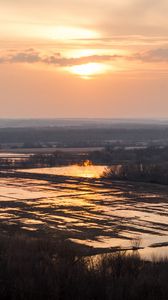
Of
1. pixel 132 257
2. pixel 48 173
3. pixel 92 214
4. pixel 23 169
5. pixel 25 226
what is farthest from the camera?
pixel 23 169

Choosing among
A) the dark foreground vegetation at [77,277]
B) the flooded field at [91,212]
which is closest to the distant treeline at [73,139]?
the flooded field at [91,212]

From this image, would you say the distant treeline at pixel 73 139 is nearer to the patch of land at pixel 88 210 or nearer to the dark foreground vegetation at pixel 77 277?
the patch of land at pixel 88 210

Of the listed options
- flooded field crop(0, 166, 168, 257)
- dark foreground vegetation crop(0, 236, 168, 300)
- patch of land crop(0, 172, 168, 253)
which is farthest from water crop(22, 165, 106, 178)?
dark foreground vegetation crop(0, 236, 168, 300)

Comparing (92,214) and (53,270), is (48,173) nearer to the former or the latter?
(92,214)

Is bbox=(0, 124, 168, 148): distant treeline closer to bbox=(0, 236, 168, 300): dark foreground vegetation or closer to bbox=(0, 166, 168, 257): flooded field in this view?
bbox=(0, 166, 168, 257): flooded field

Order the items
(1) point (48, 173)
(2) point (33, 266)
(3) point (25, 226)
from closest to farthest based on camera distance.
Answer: (2) point (33, 266), (3) point (25, 226), (1) point (48, 173)

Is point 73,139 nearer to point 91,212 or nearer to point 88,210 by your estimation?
point 88,210

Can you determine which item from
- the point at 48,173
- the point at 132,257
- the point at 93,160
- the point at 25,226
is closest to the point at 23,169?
the point at 48,173
